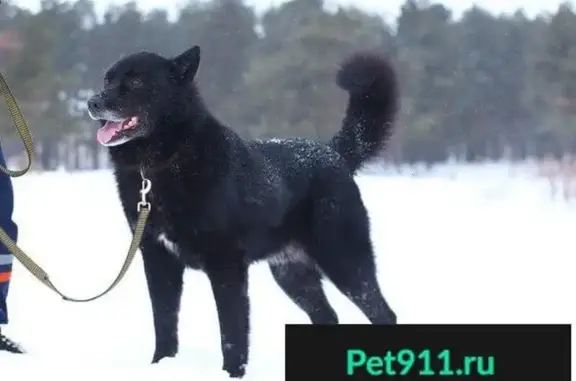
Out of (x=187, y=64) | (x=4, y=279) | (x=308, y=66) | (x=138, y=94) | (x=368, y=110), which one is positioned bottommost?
(x=4, y=279)

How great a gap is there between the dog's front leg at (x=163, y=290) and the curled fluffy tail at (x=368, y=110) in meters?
1.22

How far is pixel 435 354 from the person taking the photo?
105 inches

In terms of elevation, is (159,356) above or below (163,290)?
below

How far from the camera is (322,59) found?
2795 centimetres

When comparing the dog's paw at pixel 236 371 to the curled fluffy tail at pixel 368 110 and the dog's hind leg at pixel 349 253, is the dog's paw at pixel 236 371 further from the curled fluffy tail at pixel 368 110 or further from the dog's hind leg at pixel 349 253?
the curled fluffy tail at pixel 368 110

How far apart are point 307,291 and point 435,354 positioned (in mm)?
1586

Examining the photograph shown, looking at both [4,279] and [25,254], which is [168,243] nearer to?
[25,254]

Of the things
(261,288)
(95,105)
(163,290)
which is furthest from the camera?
(261,288)

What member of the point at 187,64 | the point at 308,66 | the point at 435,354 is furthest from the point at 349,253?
the point at 308,66

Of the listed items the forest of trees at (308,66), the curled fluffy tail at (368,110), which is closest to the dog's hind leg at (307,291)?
the curled fluffy tail at (368,110)

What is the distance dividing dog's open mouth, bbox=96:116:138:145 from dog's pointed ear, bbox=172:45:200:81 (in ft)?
0.93

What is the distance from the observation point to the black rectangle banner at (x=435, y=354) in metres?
2.64

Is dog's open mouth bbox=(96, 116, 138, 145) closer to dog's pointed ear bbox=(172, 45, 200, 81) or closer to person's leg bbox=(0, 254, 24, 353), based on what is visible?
dog's pointed ear bbox=(172, 45, 200, 81)

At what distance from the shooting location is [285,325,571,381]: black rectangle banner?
264cm
